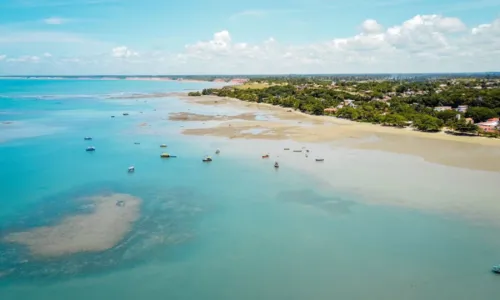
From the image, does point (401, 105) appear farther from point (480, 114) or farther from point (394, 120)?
point (480, 114)

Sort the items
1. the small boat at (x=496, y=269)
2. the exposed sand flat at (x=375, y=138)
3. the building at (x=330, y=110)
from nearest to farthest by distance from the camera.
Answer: the small boat at (x=496, y=269) → the exposed sand flat at (x=375, y=138) → the building at (x=330, y=110)

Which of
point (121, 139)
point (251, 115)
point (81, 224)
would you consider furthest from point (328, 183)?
point (251, 115)

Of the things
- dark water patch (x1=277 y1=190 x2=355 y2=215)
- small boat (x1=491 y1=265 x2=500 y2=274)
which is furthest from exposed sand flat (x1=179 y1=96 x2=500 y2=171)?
small boat (x1=491 y1=265 x2=500 y2=274)

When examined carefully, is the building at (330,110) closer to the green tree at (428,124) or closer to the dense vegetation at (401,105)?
Answer: the dense vegetation at (401,105)

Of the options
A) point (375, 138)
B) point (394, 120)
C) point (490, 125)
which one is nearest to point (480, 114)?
point (490, 125)

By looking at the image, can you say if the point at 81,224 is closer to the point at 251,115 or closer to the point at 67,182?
the point at 67,182

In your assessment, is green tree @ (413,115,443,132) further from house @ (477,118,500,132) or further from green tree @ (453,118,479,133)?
house @ (477,118,500,132)

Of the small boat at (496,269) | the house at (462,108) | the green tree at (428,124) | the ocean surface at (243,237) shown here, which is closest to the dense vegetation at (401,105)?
the green tree at (428,124)
